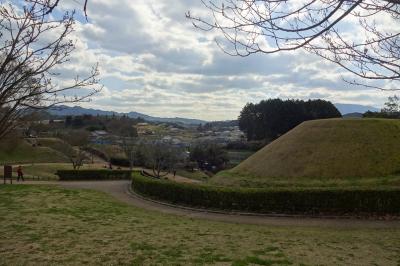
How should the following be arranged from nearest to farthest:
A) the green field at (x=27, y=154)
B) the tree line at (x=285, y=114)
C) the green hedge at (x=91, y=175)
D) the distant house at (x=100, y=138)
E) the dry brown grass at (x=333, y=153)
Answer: the dry brown grass at (x=333, y=153), the green hedge at (x=91, y=175), the green field at (x=27, y=154), the tree line at (x=285, y=114), the distant house at (x=100, y=138)

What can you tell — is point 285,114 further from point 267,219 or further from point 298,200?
point 267,219

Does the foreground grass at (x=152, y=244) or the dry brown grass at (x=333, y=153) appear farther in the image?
the dry brown grass at (x=333, y=153)

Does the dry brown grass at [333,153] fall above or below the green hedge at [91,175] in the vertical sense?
above

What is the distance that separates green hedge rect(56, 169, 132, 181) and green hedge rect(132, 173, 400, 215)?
52.1 feet

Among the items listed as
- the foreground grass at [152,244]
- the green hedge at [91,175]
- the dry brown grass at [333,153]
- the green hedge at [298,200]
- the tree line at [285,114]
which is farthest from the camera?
the tree line at [285,114]

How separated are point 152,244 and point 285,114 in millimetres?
67717

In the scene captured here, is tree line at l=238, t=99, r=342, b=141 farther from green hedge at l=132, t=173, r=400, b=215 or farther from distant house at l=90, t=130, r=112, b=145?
green hedge at l=132, t=173, r=400, b=215

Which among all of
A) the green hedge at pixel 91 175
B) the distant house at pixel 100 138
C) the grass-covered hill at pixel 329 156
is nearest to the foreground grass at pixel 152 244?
the grass-covered hill at pixel 329 156

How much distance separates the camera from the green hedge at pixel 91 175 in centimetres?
3472

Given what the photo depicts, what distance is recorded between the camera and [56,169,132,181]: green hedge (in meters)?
34.7

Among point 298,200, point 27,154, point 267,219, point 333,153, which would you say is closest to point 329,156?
point 333,153

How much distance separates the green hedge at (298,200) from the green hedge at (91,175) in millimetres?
15881

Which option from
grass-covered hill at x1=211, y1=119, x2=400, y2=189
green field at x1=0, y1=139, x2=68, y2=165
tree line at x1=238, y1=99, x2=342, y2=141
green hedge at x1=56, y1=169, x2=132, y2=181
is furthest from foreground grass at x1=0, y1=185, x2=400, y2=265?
tree line at x1=238, y1=99, x2=342, y2=141

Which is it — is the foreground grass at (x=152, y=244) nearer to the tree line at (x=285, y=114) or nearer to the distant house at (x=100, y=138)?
the tree line at (x=285, y=114)
